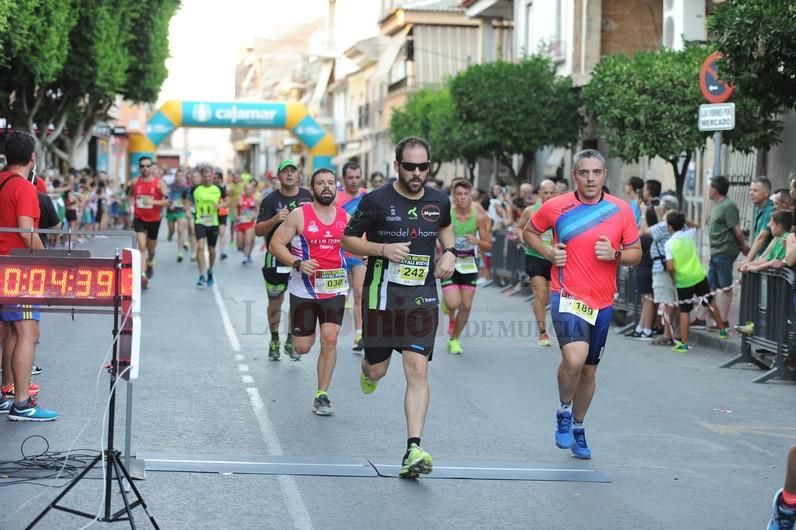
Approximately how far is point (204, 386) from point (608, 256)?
4.17m

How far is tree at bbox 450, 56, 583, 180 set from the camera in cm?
3234

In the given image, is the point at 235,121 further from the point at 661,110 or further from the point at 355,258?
the point at 355,258

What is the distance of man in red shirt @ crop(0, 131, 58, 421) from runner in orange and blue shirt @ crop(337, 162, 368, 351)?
4.56m

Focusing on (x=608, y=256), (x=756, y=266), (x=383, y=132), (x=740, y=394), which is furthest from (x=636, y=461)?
(x=383, y=132)

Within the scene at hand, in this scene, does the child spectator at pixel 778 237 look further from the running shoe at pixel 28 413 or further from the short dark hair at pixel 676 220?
the running shoe at pixel 28 413

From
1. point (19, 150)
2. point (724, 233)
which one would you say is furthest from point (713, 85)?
point (19, 150)

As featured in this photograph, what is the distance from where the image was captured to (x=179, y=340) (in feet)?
47.6

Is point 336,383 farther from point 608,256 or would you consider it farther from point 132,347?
point 132,347

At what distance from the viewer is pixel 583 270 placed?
8477 millimetres

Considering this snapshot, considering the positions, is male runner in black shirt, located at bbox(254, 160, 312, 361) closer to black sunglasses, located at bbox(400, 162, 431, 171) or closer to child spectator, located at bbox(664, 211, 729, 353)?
child spectator, located at bbox(664, 211, 729, 353)

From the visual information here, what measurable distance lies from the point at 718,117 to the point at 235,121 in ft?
119

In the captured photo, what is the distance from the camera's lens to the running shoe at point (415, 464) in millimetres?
7484

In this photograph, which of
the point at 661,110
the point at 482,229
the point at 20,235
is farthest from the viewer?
the point at 661,110

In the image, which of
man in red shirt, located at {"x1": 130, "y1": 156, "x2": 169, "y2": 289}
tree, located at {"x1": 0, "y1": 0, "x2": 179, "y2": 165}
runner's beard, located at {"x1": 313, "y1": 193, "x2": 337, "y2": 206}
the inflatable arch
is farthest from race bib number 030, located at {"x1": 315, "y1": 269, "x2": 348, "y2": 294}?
the inflatable arch
